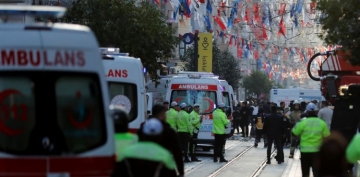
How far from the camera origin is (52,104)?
10180 mm

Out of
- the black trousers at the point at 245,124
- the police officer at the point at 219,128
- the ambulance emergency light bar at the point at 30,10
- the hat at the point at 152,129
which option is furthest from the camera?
the black trousers at the point at 245,124

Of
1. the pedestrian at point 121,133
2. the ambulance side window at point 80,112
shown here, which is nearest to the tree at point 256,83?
the pedestrian at point 121,133

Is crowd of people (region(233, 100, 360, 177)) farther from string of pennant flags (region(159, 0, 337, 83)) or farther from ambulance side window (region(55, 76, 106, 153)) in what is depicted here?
string of pennant flags (region(159, 0, 337, 83))

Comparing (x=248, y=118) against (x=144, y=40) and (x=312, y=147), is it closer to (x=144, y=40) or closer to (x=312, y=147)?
(x=144, y=40)

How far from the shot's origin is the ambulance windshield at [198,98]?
3091 cm

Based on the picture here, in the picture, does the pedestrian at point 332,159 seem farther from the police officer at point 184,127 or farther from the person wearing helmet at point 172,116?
the police officer at point 184,127

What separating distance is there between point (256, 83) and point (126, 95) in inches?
3590

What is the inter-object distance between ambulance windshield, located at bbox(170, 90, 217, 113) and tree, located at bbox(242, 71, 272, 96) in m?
77.1

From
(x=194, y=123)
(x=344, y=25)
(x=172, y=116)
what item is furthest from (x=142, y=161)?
(x=194, y=123)

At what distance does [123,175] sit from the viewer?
940 cm

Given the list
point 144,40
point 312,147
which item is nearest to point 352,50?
point 312,147

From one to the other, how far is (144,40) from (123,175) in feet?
88.6

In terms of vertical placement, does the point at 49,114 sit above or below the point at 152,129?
above

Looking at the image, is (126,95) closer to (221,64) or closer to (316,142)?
(316,142)
